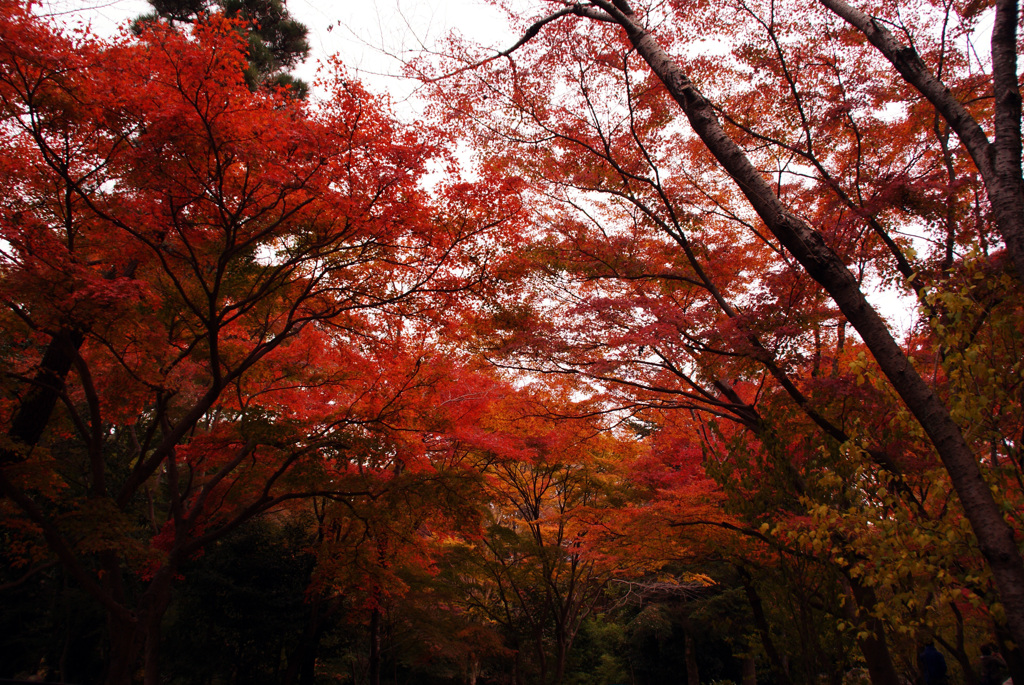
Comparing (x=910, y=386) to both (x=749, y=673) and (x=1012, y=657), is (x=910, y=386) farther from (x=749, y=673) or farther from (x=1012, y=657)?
(x=749, y=673)

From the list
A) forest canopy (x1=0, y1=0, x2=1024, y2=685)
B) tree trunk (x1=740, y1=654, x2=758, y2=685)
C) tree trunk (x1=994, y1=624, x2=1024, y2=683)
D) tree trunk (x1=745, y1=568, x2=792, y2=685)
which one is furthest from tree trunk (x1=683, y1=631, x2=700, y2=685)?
tree trunk (x1=994, y1=624, x2=1024, y2=683)

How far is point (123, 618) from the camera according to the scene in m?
6.28

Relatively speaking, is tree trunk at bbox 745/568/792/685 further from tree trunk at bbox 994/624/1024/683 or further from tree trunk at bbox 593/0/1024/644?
tree trunk at bbox 593/0/1024/644

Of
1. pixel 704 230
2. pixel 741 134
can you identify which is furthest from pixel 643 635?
pixel 741 134

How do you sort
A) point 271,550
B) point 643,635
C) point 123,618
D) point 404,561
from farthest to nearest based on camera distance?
point 643,635 < point 271,550 < point 404,561 < point 123,618

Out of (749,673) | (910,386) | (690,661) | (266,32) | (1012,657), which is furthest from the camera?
(690,661)

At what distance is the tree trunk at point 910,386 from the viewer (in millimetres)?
2215

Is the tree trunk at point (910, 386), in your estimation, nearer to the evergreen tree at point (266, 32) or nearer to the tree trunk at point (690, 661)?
the evergreen tree at point (266, 32)

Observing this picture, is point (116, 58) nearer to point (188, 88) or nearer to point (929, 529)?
point (188, 88)

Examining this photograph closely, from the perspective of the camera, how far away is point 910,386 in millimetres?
2391

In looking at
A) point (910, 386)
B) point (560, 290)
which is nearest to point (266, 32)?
point (560, 290)

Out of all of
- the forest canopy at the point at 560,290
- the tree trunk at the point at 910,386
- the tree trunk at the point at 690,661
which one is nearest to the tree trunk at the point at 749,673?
the tree trunk at the point at 690,661

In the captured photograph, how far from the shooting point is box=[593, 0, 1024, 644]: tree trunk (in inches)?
87.2

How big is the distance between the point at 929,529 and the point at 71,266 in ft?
22.6
